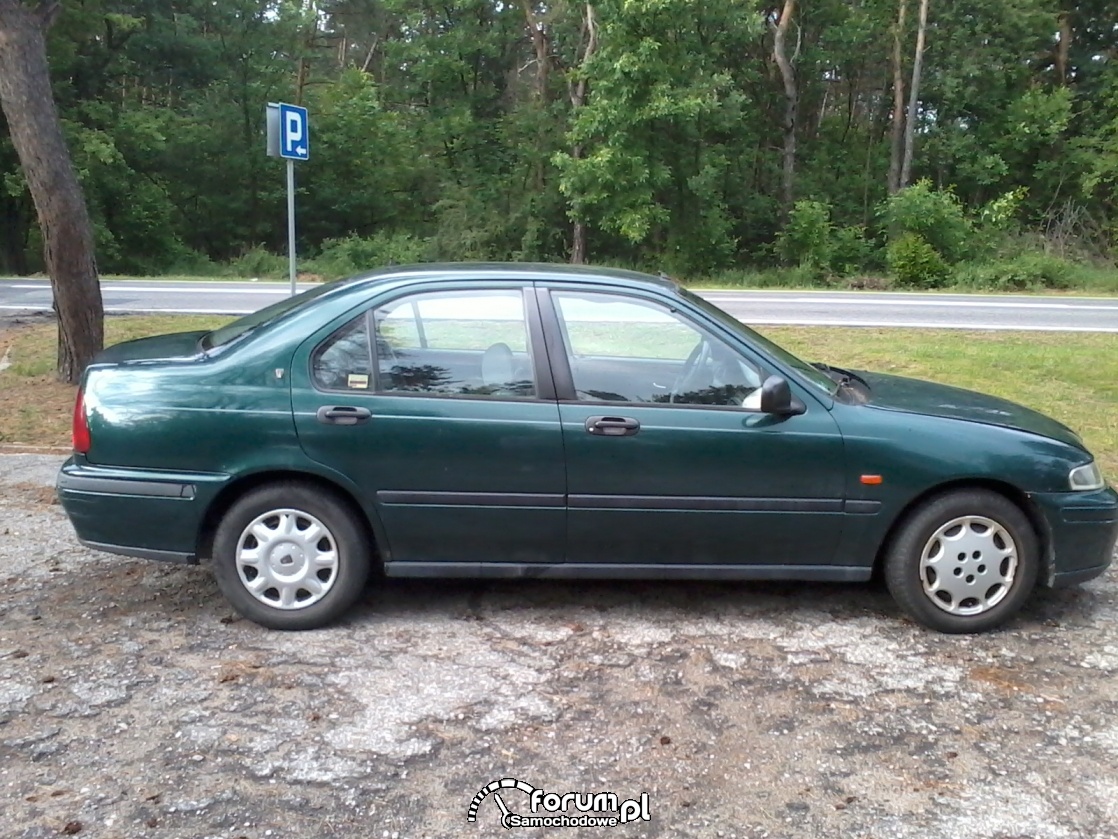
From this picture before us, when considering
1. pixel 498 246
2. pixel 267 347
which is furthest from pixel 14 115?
pixel 498 246

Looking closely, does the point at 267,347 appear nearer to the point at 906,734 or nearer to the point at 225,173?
the point at 906,734

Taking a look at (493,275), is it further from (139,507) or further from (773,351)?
(139,507)

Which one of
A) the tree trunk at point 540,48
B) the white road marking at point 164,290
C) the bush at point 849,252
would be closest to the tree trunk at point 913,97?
the bush at point 849,252

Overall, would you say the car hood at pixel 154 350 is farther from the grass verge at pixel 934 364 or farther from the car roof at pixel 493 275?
the grass verge at pixel 934 364

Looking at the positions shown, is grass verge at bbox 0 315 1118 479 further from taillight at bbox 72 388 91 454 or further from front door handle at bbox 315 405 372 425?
front door handle at bbox 315 405 372 425

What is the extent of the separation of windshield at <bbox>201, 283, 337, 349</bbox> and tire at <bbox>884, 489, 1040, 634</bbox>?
2848mm

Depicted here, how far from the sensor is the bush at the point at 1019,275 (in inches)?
960

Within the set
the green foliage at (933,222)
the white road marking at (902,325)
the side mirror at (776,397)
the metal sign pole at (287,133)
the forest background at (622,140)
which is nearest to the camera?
the side mirror at (776,397)

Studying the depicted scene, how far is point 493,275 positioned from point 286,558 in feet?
5.04

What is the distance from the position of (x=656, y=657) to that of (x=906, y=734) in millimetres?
1027

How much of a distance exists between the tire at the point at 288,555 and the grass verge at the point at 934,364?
13.3 ft

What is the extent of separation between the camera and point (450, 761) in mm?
3576

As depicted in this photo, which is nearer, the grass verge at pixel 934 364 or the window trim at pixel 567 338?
the window trim at pixel 567 338

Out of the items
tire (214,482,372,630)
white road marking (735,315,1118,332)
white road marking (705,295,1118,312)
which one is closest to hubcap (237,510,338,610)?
tire (214,482,372,630)
